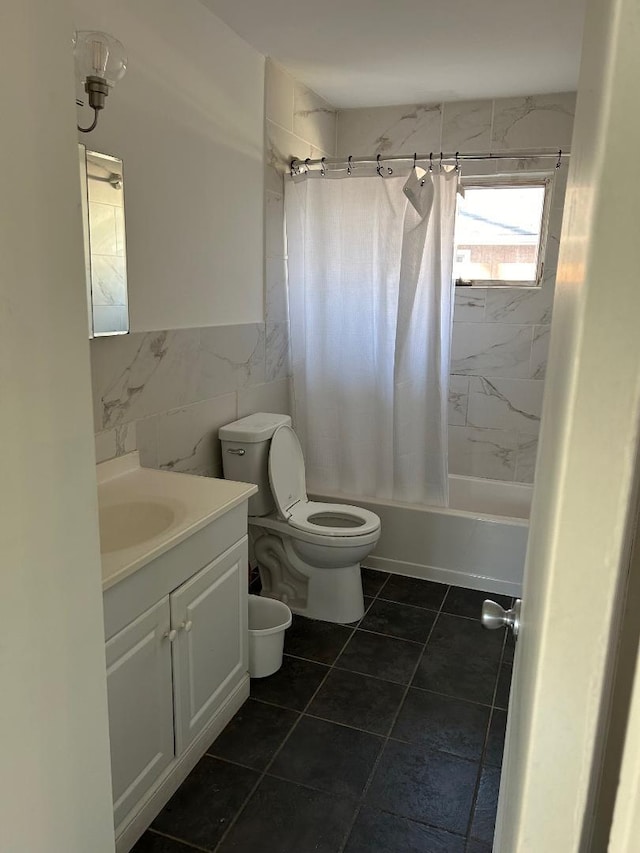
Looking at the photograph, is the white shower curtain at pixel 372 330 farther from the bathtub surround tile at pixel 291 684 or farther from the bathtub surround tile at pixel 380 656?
the bathtub surround tile at pixel 291 684

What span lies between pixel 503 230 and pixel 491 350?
2.35 feet

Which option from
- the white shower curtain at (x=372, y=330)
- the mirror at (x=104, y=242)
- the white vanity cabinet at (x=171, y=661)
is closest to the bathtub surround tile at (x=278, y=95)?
the white shower curtain at (x=372, y=330)

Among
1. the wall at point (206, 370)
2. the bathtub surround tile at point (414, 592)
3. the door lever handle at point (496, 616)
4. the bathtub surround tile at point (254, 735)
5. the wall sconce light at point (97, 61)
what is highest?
the wall sconce light at point (97, 61)

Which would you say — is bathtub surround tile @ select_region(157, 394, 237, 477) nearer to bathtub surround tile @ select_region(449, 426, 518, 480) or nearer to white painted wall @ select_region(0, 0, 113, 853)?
white painted wall @ select_region(0, 0, 113, 853)

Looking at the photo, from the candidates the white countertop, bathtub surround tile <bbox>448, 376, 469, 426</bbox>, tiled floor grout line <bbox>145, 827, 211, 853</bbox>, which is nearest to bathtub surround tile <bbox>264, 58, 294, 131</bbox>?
bathtub surround tile <bbox>448, 376, 469, 426</bbox>

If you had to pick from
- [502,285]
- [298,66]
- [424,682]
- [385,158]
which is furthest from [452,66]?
[424,682]

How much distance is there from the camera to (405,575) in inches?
132

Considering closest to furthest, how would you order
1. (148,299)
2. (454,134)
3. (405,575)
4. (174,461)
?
(148,299) < (174,461) < (405,575) < (454,134)

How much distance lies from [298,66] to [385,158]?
620 mm

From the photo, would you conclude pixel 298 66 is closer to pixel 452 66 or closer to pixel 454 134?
pixel 452 66

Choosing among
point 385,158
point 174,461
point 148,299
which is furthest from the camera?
point 385,158

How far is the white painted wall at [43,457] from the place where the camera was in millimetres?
900

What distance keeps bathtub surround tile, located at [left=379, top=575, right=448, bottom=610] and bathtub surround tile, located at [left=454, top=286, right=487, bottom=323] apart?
5.31 ft

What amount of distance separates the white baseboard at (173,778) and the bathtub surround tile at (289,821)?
0.22 metres
